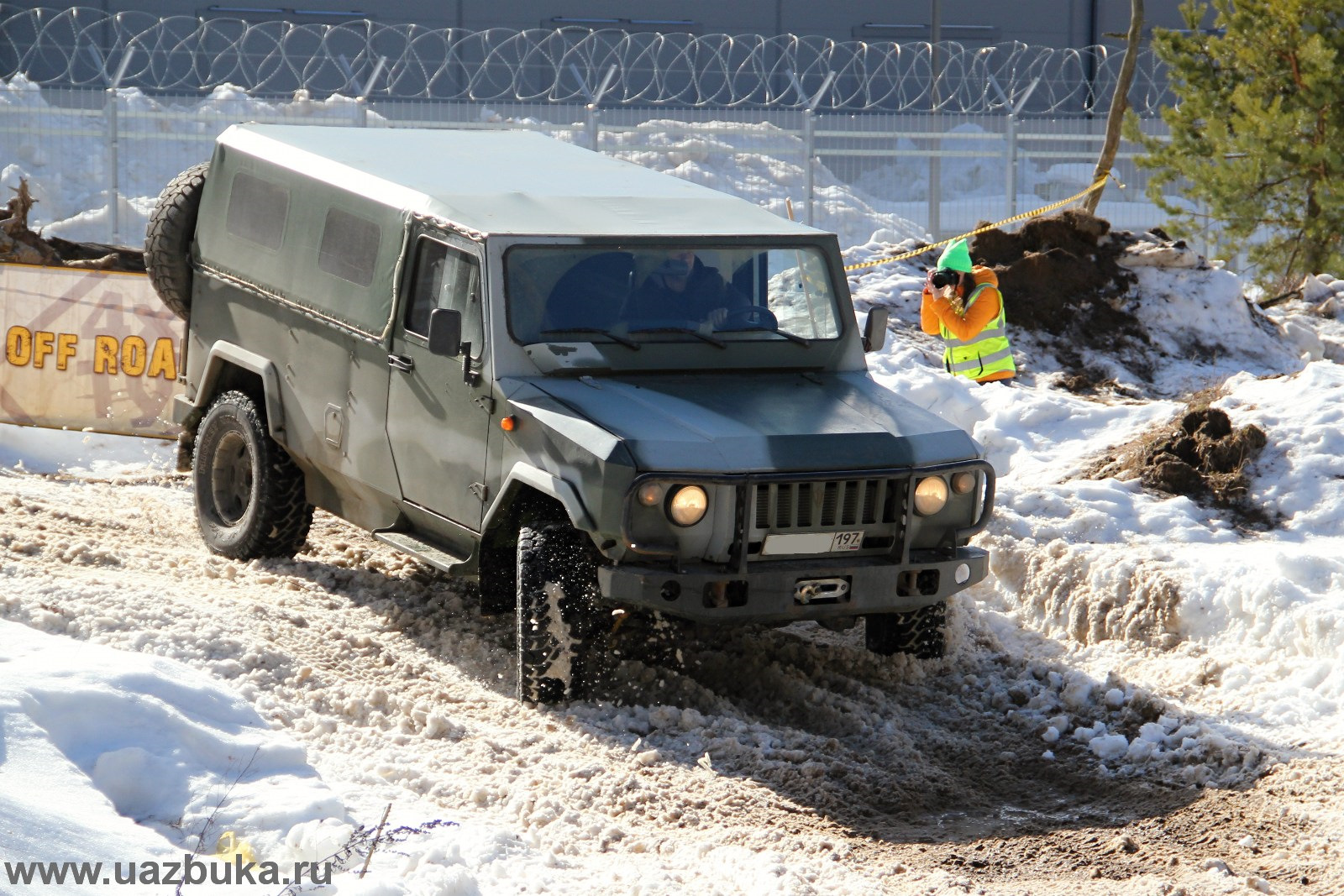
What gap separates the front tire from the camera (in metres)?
8.42

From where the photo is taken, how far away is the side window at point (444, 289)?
282 inches

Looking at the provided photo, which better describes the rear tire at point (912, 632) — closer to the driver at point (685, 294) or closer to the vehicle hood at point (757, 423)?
the vehicle hood at point (757, 423)

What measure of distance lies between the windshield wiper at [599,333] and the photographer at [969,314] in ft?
19.3

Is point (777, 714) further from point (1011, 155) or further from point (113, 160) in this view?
point (1011, 155)

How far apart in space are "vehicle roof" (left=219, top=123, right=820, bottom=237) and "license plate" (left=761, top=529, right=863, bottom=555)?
1642mm

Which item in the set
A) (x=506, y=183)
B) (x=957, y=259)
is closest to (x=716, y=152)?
(x=957, y=259)

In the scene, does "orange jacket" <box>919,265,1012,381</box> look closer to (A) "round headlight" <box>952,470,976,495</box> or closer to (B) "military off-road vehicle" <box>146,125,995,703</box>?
(B) "military off-road vehicle" <box>146,125,995,703</box>

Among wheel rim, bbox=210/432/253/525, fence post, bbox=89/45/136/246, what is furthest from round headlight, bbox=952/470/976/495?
fence post, bbox=89/45/136/246

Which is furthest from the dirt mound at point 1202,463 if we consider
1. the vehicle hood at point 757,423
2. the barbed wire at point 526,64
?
the barbed wire at point 526,64

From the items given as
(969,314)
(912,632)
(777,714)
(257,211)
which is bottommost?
(777,714)

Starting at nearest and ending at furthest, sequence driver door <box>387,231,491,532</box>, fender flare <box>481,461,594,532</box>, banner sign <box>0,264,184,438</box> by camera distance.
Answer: fender flare <box>481,461,594,532</box> < driver door <box>387,231,491,532</box> < banner sign <box>0,264,184,438</box>

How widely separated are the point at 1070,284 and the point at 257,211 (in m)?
8.76

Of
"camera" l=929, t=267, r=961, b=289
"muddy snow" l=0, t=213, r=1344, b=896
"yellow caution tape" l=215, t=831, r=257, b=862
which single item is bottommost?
"muddy snow" l=0, t=213, r=1344, b=896

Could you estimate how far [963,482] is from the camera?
6859 mm
